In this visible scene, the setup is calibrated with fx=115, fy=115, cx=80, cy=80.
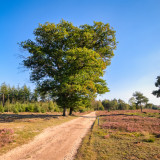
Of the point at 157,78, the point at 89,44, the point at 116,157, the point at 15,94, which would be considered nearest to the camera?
the point at 116,157

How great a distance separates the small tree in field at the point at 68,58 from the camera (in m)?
20.1

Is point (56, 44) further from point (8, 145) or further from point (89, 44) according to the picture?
point (8, 145)

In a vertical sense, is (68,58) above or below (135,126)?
above

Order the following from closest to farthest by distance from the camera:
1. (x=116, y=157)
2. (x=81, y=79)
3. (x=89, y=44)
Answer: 1. (x=116, y=157)
2. (x=81, y=79)
3. (x=89, y=44)

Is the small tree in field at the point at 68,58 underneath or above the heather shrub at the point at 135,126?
above

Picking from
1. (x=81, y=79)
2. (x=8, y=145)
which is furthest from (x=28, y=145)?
(x=81, y=79)

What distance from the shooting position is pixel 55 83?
21.0 meters

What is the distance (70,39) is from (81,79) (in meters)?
8.35

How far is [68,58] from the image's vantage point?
19.8 m

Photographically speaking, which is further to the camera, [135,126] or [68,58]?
[68,58]

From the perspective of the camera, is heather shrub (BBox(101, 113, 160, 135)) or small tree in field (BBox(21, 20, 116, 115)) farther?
small tree in field (BBox(21, 20, 116, 115))

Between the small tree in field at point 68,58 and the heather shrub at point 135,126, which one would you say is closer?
the heather shrub at point 135,126

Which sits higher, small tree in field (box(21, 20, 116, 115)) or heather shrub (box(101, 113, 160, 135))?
small tree in field (box(21, 20, 116, 115))

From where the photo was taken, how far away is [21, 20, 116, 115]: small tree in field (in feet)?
65.9
